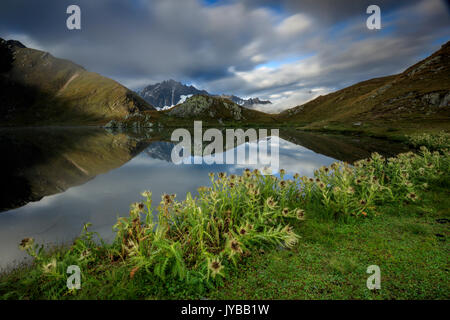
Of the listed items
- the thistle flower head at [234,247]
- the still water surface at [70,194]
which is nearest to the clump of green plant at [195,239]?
the thistle flower head at [234,247]

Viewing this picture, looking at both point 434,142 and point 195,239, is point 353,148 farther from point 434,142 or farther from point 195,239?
point 195,239

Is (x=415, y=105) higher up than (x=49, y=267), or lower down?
higher up

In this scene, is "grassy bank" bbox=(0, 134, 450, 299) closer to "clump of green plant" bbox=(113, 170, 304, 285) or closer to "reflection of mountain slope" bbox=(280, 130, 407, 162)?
"clump of green plant" bbox=(113, 170, 304, 285)

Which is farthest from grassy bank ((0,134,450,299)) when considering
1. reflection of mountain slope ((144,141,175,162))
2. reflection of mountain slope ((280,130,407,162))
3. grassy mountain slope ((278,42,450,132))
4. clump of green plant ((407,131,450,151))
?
grassy mountain slope ((278,42,450,132))

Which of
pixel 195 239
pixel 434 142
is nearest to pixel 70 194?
pixel 195 239

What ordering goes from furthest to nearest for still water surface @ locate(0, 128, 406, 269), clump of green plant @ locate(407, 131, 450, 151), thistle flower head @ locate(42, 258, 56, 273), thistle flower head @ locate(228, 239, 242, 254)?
clump of green plant @ locate(407, 131, 450, 151) < still water surface @ locate(0, 128, 406, 269) < thistle flower head @ locate(228, 239, 242, 254) < thistle flower head @ locate(42, 258, 56, 273)

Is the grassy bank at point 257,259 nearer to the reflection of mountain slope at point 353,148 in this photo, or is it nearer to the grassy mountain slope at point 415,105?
the reflection of mountain slope at point 353,148

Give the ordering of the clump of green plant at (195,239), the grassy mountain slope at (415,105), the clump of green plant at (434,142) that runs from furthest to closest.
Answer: the grassy mountain slope at (415,105), the clump of green plant at (434,142), the clump of green plant at (195,239)

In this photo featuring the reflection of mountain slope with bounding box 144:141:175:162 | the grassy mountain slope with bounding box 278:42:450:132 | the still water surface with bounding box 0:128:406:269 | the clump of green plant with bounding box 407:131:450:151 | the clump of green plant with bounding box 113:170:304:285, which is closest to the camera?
the clump of green plant with bounding box 113:170:304:285

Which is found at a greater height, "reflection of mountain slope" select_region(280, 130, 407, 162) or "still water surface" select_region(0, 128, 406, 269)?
"reflection of mountain slope" select_region(280, 130, 407, 162)

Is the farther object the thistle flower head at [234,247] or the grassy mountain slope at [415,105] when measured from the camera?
the grassy mountain slope at [415,105]
